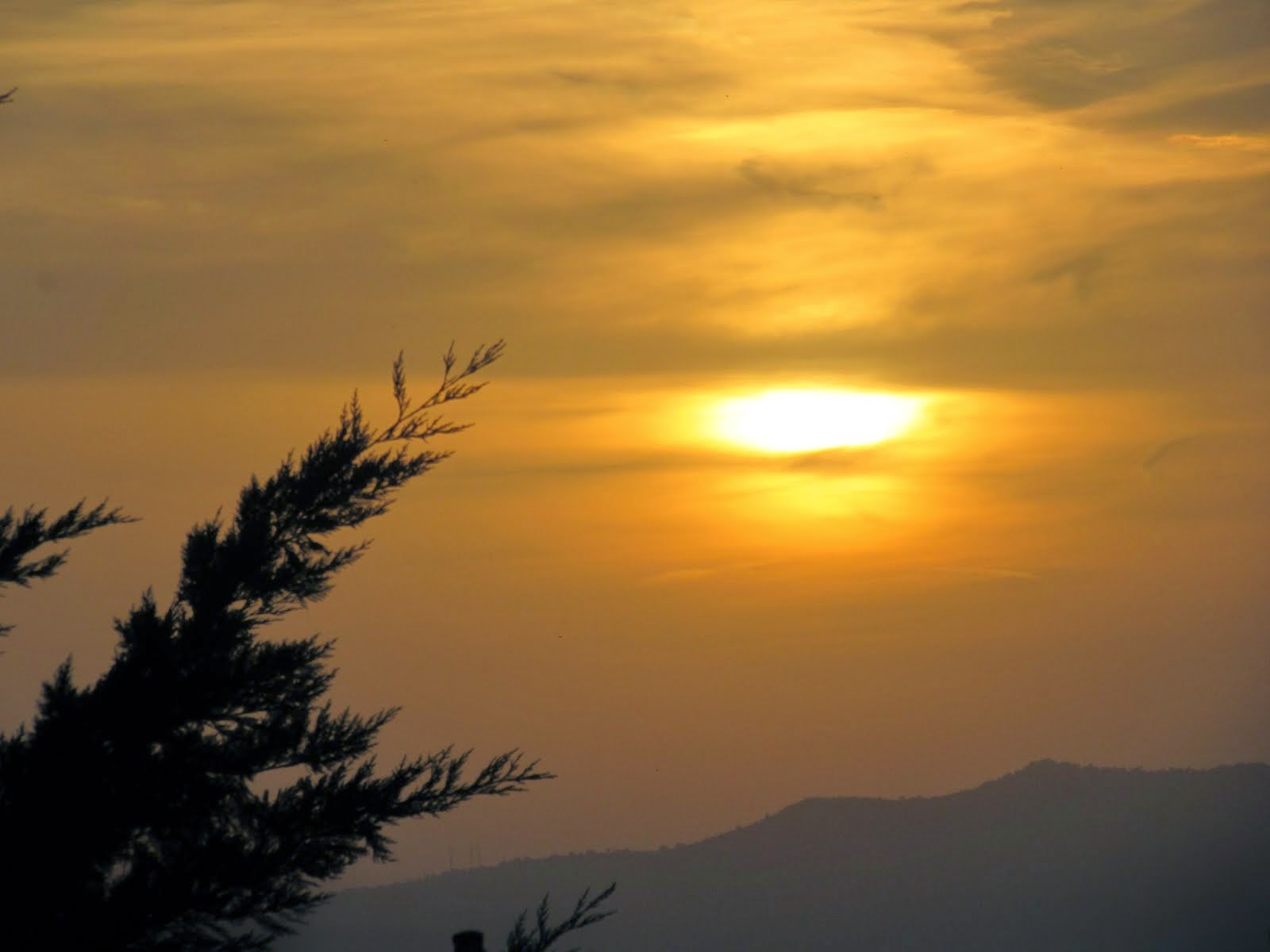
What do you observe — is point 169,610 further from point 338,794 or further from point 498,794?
point 498,794

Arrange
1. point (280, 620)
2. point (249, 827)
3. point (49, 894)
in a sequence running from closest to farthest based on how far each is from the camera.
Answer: point (49, 894), point (249, 827), point (280, 620)

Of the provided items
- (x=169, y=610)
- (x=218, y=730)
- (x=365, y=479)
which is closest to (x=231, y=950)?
(x=218, y=730)

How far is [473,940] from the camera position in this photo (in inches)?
557

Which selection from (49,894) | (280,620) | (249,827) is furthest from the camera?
(280,620)

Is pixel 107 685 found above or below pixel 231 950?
above

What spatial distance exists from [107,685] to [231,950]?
2.54 meters

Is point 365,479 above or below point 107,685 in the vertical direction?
above

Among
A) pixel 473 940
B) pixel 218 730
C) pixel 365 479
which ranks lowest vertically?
pixel 473 940

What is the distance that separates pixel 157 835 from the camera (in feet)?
46.5

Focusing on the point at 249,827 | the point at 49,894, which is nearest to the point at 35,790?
the point at 49,894

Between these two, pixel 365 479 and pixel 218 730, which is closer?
pixel 218 730

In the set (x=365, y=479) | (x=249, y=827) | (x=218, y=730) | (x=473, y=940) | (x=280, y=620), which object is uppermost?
(x=365, y=479)

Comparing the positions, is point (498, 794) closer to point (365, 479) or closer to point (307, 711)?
point (307, 711)

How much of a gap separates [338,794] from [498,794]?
4.55ft
